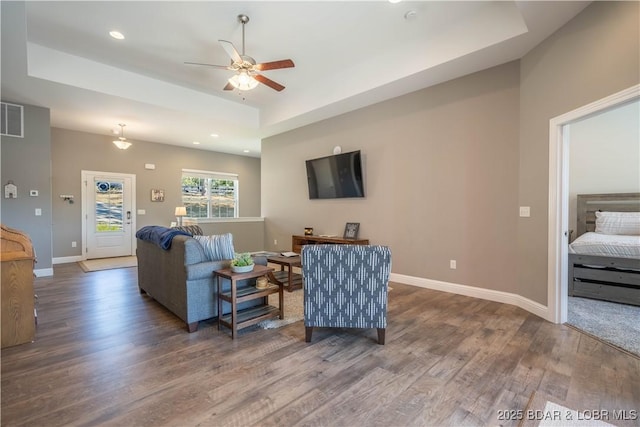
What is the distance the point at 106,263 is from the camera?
614cm

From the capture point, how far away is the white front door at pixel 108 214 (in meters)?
6.72

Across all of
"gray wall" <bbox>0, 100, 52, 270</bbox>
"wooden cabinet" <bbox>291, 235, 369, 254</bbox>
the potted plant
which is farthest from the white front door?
the potted plant

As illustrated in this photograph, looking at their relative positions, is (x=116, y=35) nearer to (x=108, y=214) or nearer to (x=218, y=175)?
(x=108, y=214)

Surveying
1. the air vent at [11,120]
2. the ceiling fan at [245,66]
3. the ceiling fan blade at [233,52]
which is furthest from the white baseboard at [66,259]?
the ceiling fan blade at [233,52]

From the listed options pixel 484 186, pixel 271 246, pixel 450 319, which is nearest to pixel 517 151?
pixel 484 186

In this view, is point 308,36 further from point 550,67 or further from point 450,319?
point 450,319

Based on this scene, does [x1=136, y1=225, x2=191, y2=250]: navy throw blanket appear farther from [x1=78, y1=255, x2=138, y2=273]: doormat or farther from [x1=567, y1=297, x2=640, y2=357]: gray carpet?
[x1=567, y1=297, x2=640, y2=357]: gray carpet

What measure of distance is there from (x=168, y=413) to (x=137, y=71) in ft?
15.6

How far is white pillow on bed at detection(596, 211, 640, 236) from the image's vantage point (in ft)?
13.2

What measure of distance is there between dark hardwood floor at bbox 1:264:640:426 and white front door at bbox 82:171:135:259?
175 inches

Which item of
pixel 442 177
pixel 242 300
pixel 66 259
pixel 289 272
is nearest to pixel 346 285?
pixel 242 300

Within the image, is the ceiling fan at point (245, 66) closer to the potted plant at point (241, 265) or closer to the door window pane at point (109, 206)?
the potted plant at point (241, 265)

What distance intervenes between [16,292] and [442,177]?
186 inches

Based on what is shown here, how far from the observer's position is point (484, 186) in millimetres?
3680
